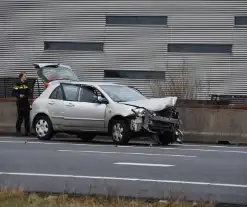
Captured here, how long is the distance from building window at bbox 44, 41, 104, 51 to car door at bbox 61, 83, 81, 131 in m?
27.4

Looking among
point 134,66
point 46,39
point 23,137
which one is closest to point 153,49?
point 134,66

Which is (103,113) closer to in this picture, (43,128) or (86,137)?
(43,128)

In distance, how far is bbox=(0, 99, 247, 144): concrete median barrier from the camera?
20.0 metres

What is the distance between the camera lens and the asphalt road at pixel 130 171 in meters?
9.62

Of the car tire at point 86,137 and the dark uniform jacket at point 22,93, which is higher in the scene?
the dark uniform jacket at point 22,93

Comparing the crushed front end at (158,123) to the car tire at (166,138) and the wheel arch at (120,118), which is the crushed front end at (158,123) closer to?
the car tire at (166,138)

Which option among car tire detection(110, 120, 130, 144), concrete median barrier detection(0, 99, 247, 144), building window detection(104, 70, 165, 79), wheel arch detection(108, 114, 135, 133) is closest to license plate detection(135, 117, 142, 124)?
wheel arch detection(108, 114, 135, 133)

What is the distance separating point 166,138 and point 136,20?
28430 mm

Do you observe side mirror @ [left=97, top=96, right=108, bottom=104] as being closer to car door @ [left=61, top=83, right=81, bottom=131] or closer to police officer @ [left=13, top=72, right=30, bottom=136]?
car door @ [left=61, top=83, right=81, bottom=131]

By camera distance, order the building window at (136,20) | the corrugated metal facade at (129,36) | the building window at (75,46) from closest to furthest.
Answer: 1. the corrugated metal facade at (129,36)
2. the building window at (136,20)
3. the building window at (75,46)

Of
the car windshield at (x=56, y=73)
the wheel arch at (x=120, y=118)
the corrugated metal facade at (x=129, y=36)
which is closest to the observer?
the wheel arch at (x=120, y=118)

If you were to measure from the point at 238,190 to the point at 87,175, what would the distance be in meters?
2.46

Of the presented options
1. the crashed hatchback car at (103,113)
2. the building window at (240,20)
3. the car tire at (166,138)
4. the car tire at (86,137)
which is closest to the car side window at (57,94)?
the crashed hatchback car at (103,113)

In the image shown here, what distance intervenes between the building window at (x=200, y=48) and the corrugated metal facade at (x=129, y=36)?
10.0 inches
